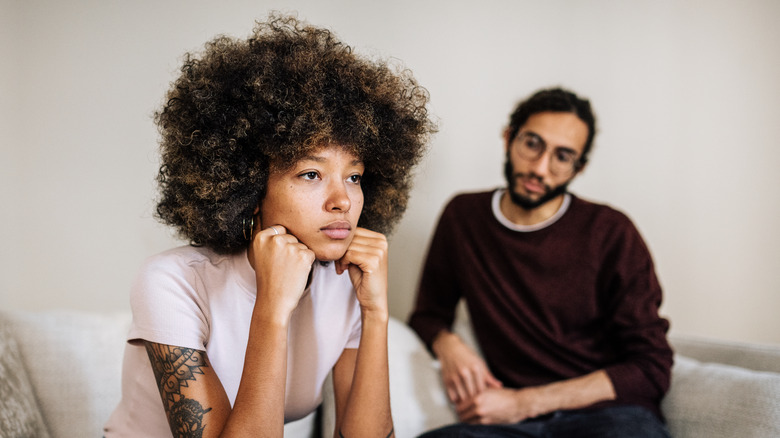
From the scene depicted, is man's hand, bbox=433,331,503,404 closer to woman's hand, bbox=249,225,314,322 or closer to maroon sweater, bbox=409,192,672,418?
maroon sweater, bbox=409,192,672,418

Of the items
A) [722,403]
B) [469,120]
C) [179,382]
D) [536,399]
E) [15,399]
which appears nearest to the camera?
[179,382]

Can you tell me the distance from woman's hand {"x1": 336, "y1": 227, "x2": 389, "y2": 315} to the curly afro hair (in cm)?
21

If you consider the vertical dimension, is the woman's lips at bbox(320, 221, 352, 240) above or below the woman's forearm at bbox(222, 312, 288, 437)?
above

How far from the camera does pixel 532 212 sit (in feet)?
6.74

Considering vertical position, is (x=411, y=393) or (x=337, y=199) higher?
(x=337, y=199)

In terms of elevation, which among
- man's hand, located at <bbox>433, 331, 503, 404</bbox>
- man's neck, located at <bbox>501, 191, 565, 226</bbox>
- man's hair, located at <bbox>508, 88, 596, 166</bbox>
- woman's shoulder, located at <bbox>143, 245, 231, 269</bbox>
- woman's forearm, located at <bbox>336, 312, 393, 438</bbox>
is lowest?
man's hand, located at <bbox>433, 331, 503, 404</bbox>

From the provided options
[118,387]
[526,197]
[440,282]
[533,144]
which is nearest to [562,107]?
[533,144]

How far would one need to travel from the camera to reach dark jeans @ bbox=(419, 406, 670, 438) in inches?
59.5

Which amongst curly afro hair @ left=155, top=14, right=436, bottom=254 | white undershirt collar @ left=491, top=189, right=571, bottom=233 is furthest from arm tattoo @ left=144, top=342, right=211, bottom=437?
white undershirt collar @ left=491, top=189, right=571, bottom=233

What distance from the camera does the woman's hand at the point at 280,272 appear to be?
1071mm

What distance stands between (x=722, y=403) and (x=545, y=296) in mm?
612

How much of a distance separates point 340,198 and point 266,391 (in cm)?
41

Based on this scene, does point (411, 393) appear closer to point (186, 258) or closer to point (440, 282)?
point (440, 282)

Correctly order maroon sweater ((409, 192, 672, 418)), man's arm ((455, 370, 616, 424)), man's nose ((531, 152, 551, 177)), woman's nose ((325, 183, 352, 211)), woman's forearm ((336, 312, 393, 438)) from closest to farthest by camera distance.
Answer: woman's nose ((325, 183, 352, 211)) < woman's forearm ((336, 312, 393, 438)) < man's arm ((455, 370, 616, 424)) < maroon sweater ((409, 192, 672, 418)) < man's nose ((531, 152, 551, 177))
